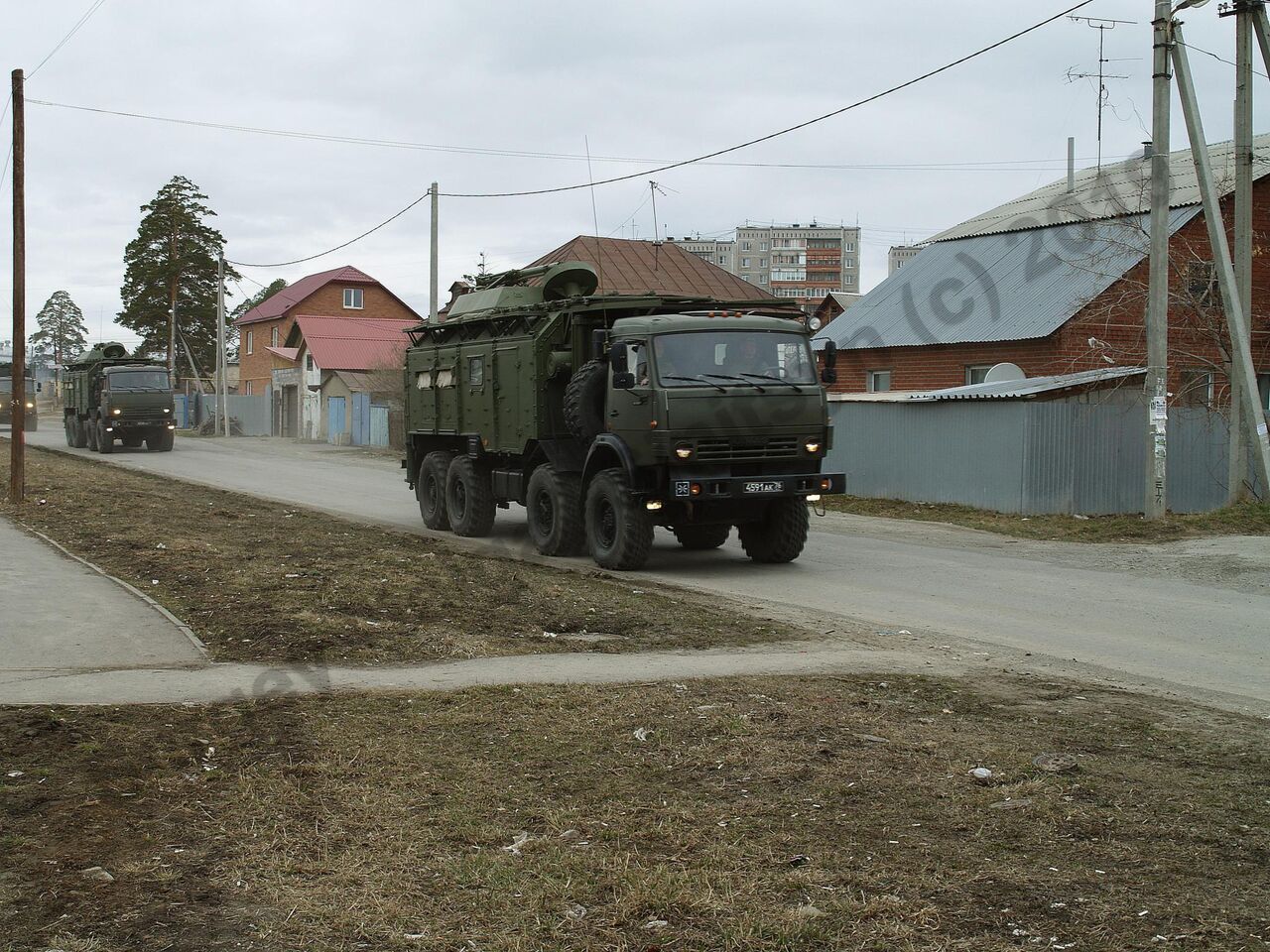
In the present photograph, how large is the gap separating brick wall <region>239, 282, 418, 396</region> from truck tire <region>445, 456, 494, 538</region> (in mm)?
53782

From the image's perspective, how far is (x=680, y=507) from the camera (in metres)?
13.4

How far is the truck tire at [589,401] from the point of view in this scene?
1399 cm

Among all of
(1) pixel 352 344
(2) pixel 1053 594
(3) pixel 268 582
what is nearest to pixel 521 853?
(3) pixel 268 582

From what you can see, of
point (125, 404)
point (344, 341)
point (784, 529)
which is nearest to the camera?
point (784, 529)

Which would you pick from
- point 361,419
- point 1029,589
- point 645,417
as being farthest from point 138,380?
point 1029,589

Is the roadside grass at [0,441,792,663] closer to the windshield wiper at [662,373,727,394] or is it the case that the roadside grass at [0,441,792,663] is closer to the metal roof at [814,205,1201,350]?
the windshield wiper at [662,373,727,394]

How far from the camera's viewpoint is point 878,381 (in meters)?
33.9

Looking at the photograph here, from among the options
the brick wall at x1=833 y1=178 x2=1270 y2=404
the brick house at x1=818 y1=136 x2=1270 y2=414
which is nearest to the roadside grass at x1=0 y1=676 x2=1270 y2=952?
the brick house at x1=818 y1=136 x2=1270 y2=414

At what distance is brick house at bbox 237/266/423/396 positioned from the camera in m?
70.8

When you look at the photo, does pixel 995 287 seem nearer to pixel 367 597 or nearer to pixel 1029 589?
pixel 1029 589

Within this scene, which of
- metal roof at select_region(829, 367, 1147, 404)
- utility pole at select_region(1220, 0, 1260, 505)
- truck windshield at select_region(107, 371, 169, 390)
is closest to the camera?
utility pole at select_region(1220, 0, 1260, 505)

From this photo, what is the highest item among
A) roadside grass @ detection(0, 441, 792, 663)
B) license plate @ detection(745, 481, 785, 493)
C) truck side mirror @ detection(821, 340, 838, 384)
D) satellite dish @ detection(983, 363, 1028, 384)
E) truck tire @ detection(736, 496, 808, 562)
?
satellite dish @ detection(983, 363, 1028, 384)

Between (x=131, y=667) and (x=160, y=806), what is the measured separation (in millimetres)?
2988

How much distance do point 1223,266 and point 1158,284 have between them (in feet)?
2.79
